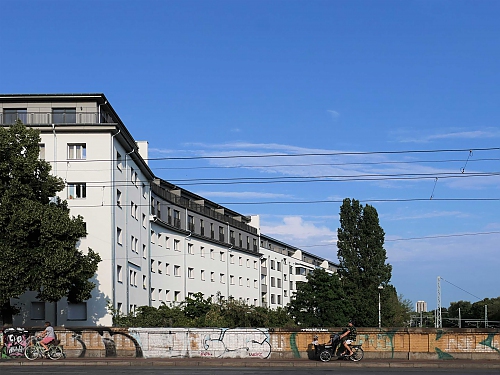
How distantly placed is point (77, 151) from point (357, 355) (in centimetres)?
2509

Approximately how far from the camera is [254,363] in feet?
86.6

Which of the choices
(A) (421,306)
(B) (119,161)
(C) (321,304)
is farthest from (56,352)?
(C) (321,304)

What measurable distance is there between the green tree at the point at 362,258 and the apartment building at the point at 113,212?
51.0ft

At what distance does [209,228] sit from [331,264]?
66161mm

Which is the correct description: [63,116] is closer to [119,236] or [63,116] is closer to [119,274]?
[119,236]

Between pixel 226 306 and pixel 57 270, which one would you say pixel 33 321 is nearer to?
pixel 57 270

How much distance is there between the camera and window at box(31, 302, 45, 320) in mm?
41062

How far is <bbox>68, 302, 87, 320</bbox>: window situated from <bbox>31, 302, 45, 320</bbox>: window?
5.59 feet

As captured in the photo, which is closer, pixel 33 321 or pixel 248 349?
pixel 248 349

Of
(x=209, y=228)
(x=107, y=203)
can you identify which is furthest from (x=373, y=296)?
(x=107, y=203)

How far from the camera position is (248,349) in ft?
92.9

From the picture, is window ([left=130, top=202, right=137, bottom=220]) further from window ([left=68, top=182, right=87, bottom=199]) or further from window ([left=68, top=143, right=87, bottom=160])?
window ([left=68, top=143, right=87, bottom=160])

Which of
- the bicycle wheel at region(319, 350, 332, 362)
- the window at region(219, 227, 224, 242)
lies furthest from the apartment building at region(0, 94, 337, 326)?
the bicycle wheel at region(319, 350, 332, 362)

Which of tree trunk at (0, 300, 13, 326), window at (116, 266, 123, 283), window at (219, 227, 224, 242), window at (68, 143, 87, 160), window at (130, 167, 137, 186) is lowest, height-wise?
tree trunk at (0, 300, 13, 326)
